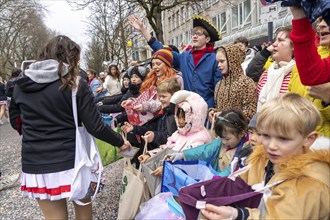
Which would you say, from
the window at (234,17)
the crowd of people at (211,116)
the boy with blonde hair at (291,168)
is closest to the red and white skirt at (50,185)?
the crowd of people at (211,116)

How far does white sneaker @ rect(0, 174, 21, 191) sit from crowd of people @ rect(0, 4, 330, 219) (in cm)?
219

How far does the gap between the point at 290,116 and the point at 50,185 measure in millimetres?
1678

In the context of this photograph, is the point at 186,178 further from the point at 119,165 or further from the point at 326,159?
the point at 119,165

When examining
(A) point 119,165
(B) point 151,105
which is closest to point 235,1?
(A) point 119,165

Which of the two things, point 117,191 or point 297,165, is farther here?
point 117,191

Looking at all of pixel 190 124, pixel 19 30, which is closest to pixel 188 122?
pixel 190 124

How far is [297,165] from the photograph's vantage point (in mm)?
1294

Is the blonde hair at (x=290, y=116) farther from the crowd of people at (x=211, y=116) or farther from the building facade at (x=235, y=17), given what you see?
the building facade at (x=235, y=17)

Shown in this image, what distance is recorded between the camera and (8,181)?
507 centimetres

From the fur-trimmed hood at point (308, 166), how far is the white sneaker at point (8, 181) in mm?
4762

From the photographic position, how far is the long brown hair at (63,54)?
2141mm

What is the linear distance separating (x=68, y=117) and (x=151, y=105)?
1.25 m

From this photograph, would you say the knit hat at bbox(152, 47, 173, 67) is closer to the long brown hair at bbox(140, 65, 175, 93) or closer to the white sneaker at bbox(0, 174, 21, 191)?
the long brown hair at bbox(140, 65, 175, 93)

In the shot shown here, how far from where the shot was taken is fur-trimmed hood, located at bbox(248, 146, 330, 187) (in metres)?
1.27
